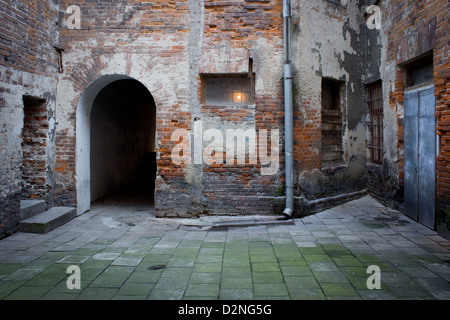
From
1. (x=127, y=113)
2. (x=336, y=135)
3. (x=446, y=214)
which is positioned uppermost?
(x=127, y=113)

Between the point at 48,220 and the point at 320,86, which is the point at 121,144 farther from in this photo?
the point at 320,86

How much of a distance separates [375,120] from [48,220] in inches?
274

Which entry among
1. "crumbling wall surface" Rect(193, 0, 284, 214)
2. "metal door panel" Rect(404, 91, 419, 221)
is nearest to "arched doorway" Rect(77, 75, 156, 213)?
"crumbling wall surface" Rect(193, 0, 284, 214)

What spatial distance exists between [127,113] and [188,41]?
472 centimetres

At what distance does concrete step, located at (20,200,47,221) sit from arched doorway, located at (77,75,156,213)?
657mm

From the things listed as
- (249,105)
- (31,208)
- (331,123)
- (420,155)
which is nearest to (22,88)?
(31,208)

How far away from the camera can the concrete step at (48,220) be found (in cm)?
549

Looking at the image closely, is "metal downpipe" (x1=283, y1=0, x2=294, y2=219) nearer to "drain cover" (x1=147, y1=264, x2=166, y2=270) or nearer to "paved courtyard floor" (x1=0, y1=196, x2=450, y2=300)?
"paved courtyard floor" (x1=0, y1=196, x2=450, y2=300)

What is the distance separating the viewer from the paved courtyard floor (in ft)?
11.2

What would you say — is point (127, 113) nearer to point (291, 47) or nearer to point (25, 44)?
point (25, 44)

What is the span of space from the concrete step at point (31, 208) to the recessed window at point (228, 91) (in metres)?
3.54

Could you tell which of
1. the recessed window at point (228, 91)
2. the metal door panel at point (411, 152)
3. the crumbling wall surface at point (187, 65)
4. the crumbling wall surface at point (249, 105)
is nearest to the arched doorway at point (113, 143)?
the crumbling wall surface at point (187, 65)

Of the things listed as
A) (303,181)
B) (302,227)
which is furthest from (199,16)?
(302,227)

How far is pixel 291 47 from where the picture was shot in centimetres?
642
